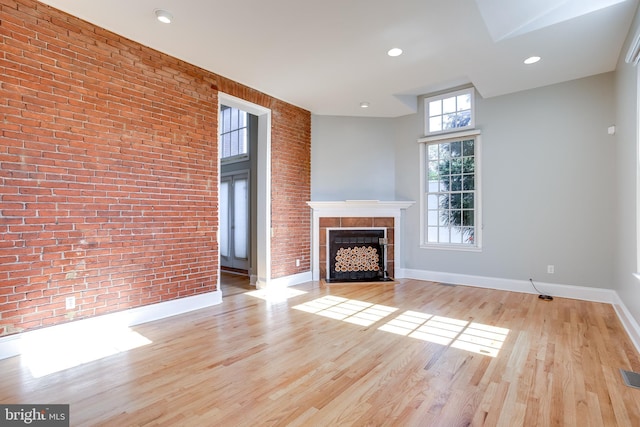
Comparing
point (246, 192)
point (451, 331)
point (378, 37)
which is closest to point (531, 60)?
point (378, 37)

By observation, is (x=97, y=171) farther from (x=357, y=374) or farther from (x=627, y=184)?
(x=627, y=184)

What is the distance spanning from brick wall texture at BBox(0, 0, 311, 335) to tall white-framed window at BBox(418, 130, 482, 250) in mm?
3473

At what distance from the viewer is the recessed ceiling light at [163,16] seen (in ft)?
9.25

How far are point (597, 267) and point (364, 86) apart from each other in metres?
3.91

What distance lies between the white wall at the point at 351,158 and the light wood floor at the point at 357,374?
2658 mm

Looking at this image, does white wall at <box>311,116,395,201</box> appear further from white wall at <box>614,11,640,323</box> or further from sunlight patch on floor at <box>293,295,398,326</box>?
white wall at <box>614,11,640,323</box>

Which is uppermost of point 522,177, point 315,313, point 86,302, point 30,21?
A: point 30,21

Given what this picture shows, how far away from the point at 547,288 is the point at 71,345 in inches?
220

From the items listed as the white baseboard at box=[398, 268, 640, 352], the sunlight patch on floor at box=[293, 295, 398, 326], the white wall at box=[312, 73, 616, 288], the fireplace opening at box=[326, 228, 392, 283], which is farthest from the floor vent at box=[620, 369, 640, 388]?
the fireplace opening at box=[326, 228, 392, 283]

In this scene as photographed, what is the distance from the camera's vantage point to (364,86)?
14.8 feet

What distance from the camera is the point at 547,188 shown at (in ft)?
14.4

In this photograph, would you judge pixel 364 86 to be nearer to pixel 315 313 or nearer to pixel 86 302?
pixel 315 313

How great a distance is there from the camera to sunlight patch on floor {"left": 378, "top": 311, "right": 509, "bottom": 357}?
8.84ft

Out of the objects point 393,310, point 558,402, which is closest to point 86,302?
point 393,310
